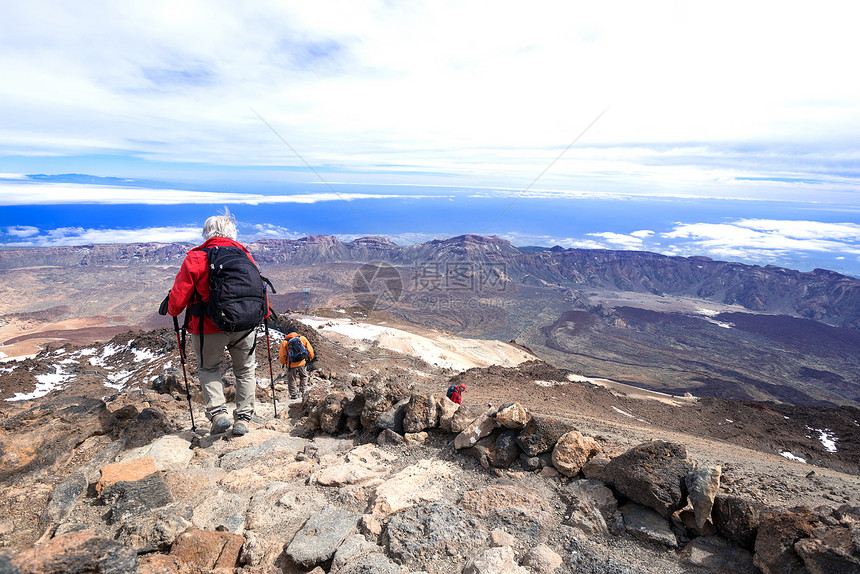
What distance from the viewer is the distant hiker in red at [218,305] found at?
156 inches

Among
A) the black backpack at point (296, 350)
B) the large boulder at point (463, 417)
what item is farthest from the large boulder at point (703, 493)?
the black backpack at point (296, 350)

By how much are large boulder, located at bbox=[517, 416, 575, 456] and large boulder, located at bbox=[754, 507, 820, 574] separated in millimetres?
1569

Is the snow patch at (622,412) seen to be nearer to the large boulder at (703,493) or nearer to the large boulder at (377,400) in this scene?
the large boulder at (377,400)

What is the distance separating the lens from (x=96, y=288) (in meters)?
87.9

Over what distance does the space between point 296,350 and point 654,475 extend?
7.26 metres

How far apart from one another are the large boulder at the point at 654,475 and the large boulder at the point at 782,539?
0.52 meters

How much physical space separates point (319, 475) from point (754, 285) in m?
123

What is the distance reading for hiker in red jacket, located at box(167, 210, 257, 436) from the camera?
3975 millimetres

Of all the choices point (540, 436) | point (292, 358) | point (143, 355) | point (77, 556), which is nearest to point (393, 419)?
point (540, 436)

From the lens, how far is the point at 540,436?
12.6 ft

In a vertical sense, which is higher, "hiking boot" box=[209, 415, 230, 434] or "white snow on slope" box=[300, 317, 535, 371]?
"hiking boot" box=[209, 415, 230, 434]

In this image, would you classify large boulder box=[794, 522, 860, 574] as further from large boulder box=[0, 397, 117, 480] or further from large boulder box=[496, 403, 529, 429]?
large boulder box=[0, 397, 117, 480]

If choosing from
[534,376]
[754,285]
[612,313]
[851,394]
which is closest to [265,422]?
[534,376]
